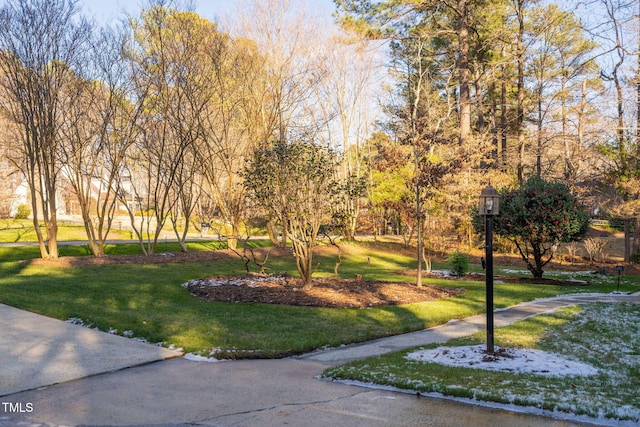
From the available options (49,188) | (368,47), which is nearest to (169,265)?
(49,188)

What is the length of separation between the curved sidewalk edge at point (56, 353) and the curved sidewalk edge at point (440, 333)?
7.28ft

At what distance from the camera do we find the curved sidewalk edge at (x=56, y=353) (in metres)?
6.38

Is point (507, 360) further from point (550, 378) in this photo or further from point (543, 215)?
point (543, 215)

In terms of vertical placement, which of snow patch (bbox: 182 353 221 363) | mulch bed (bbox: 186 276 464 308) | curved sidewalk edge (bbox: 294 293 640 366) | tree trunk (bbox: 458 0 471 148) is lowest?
curved sidewalk edge (bbox: 294 293 640 366)

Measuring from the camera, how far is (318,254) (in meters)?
26.1

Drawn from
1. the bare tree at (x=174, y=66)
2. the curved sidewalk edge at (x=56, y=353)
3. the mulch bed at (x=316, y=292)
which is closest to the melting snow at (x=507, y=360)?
the curved sidewalk edge at (x=56, y=353)

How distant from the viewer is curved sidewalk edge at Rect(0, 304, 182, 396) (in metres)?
6.38

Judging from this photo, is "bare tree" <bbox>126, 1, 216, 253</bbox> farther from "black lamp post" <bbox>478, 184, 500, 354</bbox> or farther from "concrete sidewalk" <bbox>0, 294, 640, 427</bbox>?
"black lamp post" <bbox>478, 184, 500, 354</bbox>

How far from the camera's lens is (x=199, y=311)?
35.5 ft

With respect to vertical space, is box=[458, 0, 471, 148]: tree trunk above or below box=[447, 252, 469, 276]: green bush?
above

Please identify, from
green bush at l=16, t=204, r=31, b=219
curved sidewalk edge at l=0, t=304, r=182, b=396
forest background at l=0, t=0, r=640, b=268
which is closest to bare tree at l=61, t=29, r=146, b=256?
forest background at l=0, t=0, r=640, b=268

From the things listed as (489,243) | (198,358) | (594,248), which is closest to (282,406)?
(198,358)

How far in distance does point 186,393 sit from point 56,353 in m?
2.61

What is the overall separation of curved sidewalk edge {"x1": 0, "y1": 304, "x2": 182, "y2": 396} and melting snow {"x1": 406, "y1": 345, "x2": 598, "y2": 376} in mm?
3560
